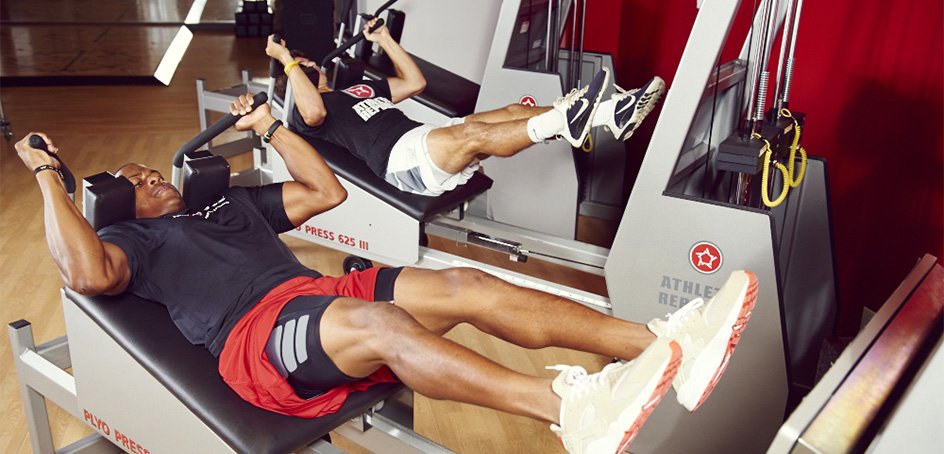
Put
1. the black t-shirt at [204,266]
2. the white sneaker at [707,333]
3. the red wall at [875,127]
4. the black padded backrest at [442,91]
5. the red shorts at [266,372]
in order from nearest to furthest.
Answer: the white sneaker at [707,333] → the red shorts at [266,372] → the black t-shirt at [204,266] → the red wall at [875,127] → the black padded backrest at [442,91]

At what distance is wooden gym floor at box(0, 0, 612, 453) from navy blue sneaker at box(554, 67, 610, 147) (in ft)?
2.21

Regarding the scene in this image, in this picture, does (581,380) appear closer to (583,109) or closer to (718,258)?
(718,258)

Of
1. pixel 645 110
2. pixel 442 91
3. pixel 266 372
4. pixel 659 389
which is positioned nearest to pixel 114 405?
pixel 266 372

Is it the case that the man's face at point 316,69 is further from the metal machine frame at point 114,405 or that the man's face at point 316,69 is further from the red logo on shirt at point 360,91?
the metal machine frame at point 114,405

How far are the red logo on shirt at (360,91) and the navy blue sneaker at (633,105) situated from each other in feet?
3.33

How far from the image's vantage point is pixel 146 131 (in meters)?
4.52

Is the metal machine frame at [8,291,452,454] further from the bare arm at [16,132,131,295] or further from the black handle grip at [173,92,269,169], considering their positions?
the black handle grip at [173,92,269,169]

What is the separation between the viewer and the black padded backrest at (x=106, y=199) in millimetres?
1609

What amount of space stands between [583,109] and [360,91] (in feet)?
3.43

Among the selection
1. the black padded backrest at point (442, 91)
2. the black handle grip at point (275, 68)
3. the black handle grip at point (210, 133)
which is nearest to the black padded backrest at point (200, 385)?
the black handle grip at point (210, 133)

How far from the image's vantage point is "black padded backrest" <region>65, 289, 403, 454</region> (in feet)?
4.56

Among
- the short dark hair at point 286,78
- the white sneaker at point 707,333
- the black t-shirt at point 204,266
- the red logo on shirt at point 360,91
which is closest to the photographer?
the white sneaker at point 707,333

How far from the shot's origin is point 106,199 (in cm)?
162

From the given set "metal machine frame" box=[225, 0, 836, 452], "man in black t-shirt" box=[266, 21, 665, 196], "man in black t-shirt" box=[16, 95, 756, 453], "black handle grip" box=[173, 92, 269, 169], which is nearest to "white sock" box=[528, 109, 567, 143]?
"man in black t-shirt" box=[266, 21, 665, 196]
